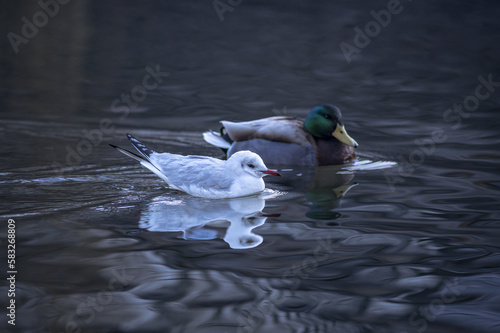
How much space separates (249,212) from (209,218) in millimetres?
412

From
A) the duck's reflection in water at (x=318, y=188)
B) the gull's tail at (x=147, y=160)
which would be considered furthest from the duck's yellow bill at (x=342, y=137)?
the gull's tail at (x=147, y=160)

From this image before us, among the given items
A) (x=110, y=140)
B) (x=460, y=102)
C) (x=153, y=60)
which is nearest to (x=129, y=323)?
(x=110, y=140)

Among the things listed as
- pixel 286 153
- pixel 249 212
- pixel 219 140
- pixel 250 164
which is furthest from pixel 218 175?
pixel 219 140

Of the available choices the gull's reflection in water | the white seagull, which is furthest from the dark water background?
the white seagull

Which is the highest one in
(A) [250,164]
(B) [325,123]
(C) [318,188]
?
(B) [325,123]

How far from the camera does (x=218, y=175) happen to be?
21.8ft

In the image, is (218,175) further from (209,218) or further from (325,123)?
(325,123)

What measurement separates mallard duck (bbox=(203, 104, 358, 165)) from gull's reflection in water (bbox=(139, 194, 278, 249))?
1.63 m

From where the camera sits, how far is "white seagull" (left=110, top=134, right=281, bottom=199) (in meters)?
6.61

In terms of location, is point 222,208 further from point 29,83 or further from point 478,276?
point 29,83

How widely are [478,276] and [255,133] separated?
4.22 metres

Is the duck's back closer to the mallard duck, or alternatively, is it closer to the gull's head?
the mallard duck

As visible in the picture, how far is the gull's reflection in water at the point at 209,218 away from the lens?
18.1 feet

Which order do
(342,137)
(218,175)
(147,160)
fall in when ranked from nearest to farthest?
(218,175) → (147,160) → (342,137)
